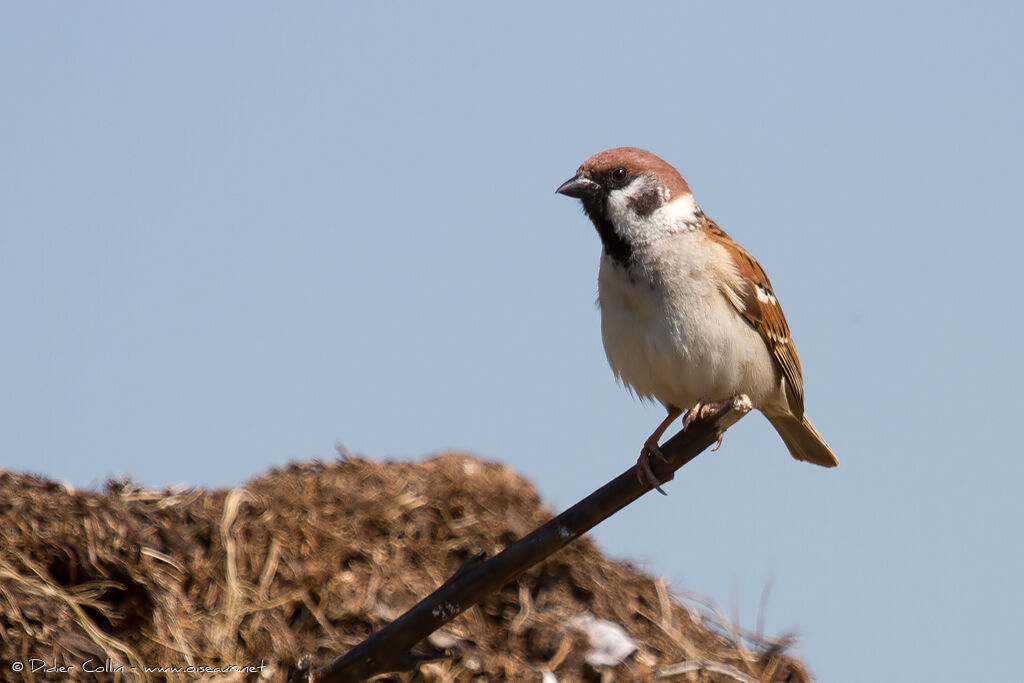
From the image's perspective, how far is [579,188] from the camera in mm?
4680

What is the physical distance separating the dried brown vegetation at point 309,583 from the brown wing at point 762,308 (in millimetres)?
1149

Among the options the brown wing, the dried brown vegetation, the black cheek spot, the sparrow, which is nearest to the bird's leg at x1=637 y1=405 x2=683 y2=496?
the sparrow

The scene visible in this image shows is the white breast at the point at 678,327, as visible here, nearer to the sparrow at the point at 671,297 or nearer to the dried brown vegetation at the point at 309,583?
the sparrow at the point at 671,297

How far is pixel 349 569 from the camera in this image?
17.5ft

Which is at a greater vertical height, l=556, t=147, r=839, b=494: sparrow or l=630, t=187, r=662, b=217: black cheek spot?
l=630, t=187, r=662, b=217: black cheek spot

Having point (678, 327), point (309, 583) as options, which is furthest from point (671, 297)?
point (309, 583)

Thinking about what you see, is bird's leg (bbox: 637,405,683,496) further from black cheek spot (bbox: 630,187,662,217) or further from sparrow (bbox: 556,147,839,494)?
black cheek spot (bbox: 630,187,662,217)

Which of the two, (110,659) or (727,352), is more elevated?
(727,352)

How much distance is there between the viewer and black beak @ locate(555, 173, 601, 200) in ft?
15.4

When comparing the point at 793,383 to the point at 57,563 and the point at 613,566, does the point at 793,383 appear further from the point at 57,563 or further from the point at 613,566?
the point at 57,563

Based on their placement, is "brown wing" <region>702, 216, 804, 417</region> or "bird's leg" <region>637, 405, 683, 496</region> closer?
"bird's leg" <region>637, 405, 683, 496</region>

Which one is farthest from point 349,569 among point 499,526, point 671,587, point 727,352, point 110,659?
point 727,352

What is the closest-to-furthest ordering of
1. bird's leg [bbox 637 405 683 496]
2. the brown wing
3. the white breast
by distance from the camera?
bird's leg [bbox 637 405 683 496] < the white breast < the brown wing

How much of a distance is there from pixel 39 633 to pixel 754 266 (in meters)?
2.95
